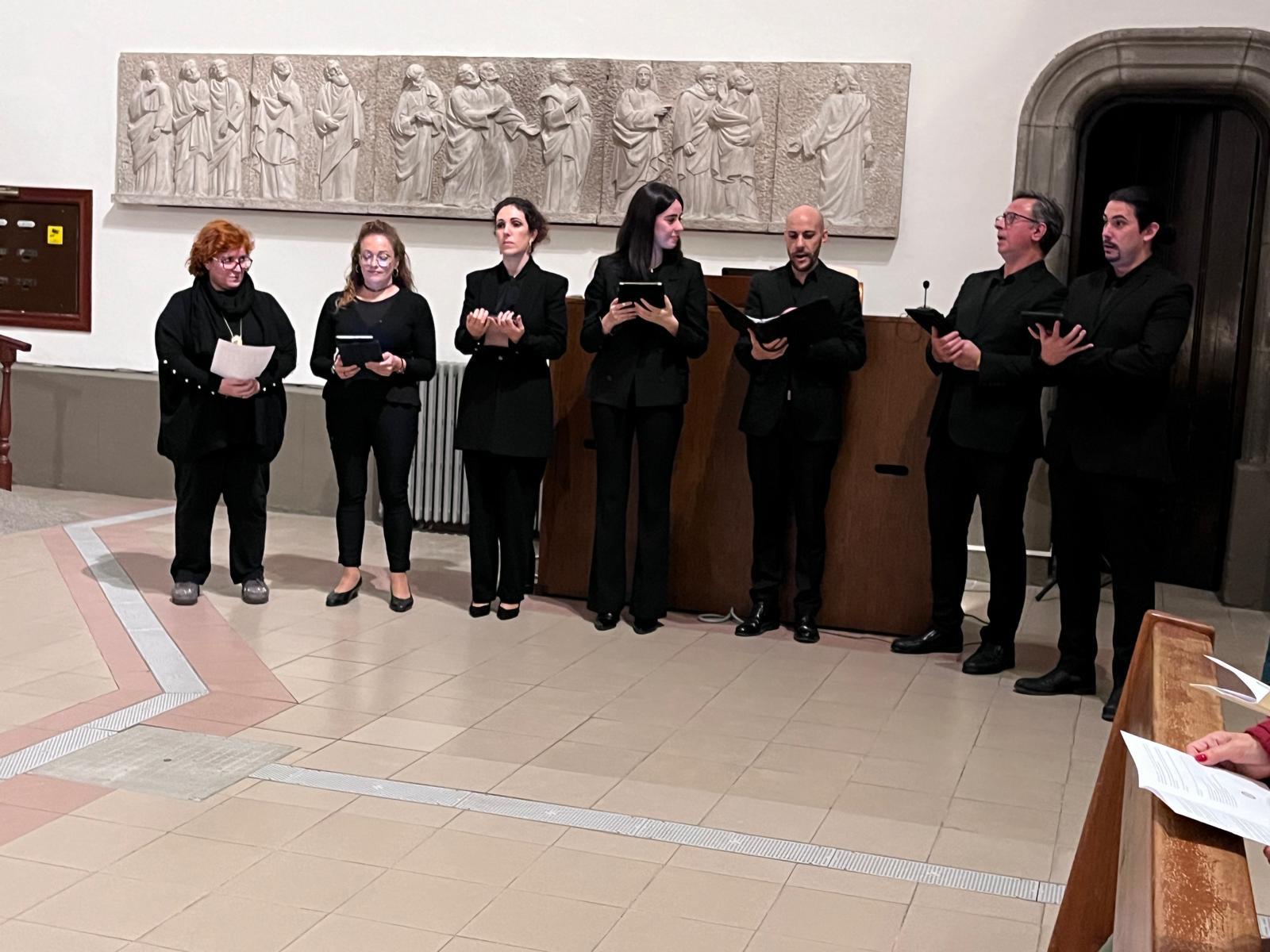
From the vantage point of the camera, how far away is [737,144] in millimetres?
8484

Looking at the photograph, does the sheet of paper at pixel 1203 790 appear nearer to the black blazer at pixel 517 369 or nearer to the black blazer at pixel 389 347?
the black blazer at pixel 517 369

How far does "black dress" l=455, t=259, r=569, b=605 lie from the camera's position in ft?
21.2

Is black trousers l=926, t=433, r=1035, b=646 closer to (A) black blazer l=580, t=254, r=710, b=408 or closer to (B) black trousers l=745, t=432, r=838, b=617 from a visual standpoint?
(B) black trousers l=745, t=432, r=838, b=617

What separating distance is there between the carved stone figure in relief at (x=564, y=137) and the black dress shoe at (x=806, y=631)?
3386mm

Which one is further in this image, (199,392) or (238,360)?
(199,392)

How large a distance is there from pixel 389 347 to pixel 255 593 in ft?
4.37

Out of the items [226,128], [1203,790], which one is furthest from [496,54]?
[1203,790]

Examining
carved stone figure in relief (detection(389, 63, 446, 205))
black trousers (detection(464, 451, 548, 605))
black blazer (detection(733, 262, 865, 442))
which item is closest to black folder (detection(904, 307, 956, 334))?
black blazer (detection(733, 262, 865, 442))

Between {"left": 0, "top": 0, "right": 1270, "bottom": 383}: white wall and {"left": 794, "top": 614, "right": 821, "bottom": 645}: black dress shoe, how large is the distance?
246cm

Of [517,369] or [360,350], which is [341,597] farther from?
[517,369]

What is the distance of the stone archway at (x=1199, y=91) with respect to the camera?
7.67 meters

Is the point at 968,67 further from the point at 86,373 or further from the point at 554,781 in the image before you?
the point at 86,373

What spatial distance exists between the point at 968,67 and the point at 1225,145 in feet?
4.99

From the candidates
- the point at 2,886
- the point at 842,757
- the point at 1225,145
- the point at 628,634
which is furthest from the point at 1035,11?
the point at 2,886
